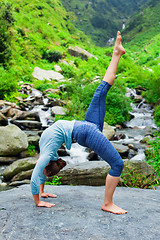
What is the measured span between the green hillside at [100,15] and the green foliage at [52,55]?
53.0 meters

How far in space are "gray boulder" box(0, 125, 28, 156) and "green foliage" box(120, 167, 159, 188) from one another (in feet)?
14.0

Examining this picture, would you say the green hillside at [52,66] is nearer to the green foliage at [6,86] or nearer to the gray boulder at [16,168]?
the green foliage at [6,86]

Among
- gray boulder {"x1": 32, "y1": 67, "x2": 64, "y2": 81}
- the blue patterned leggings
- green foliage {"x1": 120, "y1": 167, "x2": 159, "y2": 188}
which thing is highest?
the blue patterned leggings

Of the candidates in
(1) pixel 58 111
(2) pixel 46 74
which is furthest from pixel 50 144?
(2) pixel 46 74

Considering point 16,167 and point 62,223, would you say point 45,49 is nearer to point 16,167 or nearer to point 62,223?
point 16,167

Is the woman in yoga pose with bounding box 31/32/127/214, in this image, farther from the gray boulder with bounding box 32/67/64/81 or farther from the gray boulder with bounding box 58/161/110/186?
the gray boulder with bounding box 32/67/64/81

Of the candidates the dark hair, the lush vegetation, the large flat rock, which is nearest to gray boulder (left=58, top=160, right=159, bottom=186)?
the lush vegetation

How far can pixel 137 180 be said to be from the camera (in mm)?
5004

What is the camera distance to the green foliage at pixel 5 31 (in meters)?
18.7

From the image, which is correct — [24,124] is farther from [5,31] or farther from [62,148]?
[5,31]

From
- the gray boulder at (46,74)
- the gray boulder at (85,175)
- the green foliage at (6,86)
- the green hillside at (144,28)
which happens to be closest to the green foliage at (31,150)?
the gray boulder at (85,175)

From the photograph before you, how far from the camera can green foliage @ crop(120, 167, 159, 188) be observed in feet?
16.1

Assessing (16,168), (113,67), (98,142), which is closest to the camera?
(98,142)

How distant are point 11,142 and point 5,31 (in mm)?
14909
